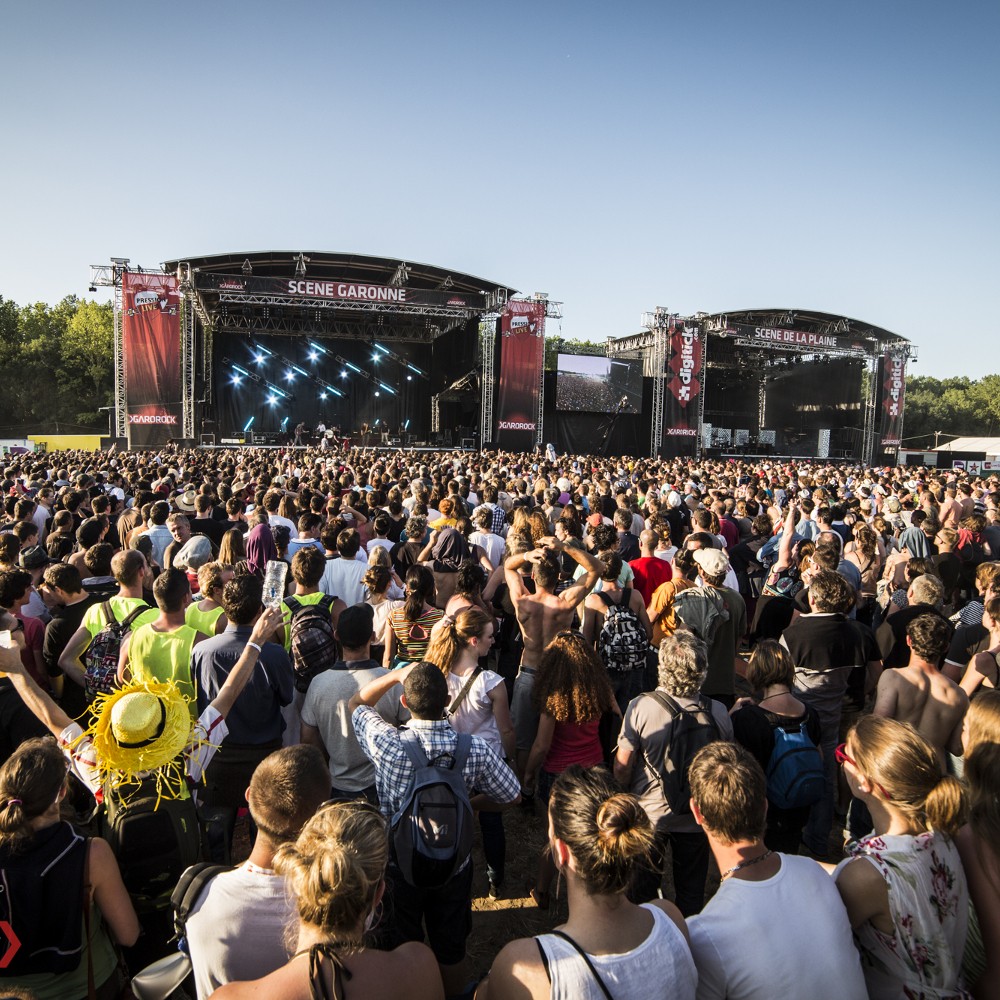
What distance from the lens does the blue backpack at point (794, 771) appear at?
107 inches

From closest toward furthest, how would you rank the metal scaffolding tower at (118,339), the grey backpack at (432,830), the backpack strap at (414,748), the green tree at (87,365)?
the grey backpack at (432,830)
the backpack strap at (414,748)
the metal scaffolding tower at (118,339)
the green tree at (87,365)

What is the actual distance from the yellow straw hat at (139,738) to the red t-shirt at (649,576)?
3.48m

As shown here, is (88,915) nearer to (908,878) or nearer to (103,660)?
(103,660)

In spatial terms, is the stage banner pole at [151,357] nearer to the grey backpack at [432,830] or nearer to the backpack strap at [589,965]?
the grey backpack at [432,830]

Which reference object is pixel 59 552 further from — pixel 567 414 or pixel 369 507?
pixel 567 414

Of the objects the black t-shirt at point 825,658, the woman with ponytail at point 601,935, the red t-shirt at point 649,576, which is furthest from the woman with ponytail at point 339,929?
the red t-shirt at point 649,576

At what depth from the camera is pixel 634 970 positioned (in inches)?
57.9

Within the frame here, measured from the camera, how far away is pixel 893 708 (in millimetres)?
3102

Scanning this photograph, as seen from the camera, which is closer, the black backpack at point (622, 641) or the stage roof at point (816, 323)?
the black backpack at point (622, 641)

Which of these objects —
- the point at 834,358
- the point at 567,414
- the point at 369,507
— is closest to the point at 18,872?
the point at 369,507

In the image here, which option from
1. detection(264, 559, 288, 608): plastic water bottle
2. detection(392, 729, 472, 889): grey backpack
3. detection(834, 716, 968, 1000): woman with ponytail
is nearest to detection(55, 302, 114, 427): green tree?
detection(264, 559, 288, 608): plastic water bottle

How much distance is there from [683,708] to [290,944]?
5.50 ft

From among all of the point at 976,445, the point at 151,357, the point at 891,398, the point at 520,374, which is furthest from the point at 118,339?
the point at 976,445

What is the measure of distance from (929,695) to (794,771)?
873 millimetres
